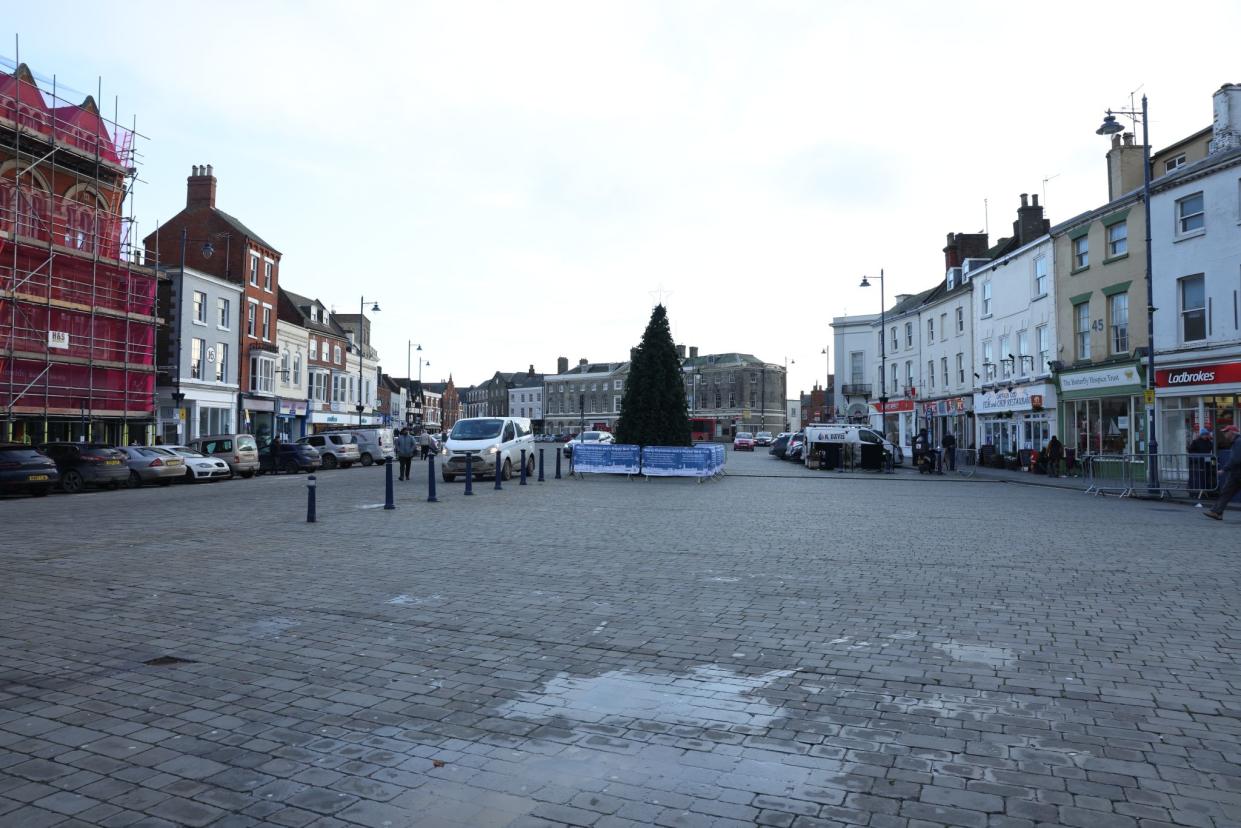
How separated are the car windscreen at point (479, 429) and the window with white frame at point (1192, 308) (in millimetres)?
21375

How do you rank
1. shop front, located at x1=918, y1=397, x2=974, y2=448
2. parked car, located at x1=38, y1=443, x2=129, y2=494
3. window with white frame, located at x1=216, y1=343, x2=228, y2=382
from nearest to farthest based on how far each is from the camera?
parked car, located at x1=38, y1=443, x2=129, y2=494 → shop front, located at x1=918, y1=397, x2=974, y2=448 → window with white frame, located at x1=216, y1=343, x2=228, y2=382

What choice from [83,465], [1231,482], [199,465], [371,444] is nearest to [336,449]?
[371,444]

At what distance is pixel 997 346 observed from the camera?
37781 millimetres

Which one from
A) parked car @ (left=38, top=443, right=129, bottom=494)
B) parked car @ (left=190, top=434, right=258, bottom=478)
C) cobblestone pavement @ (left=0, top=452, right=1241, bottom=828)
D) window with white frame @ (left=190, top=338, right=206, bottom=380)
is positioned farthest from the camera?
window with white frame @ (left=190, top=338, right=206, bottom=380)

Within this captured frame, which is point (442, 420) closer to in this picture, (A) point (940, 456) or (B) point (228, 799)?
(A) point (940, 456)

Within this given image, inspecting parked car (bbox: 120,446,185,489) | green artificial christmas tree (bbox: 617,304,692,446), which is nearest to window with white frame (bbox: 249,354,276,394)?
parked car (bbox: 120,446,185,489)

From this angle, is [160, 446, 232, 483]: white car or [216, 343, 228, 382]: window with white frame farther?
[216, 343, 228, 382]: window with white frame

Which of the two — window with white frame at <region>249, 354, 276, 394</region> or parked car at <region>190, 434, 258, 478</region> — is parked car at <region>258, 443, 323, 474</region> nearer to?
parked car at <region>190, 434, 258, 478</region>

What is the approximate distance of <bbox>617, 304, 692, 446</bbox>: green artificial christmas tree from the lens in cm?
3108

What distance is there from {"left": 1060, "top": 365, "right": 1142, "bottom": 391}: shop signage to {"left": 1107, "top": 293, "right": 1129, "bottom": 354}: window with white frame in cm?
78

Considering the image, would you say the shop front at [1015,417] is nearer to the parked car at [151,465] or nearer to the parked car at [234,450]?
the parked car at [234,450]

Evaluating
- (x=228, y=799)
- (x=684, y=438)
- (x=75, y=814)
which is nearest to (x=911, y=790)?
(x=228, y=799)

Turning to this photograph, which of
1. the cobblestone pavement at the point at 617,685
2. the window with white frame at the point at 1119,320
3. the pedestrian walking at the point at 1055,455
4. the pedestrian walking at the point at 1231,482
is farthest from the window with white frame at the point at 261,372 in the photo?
the pedestrian walking at the point at 1231,482

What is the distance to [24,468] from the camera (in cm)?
2127
